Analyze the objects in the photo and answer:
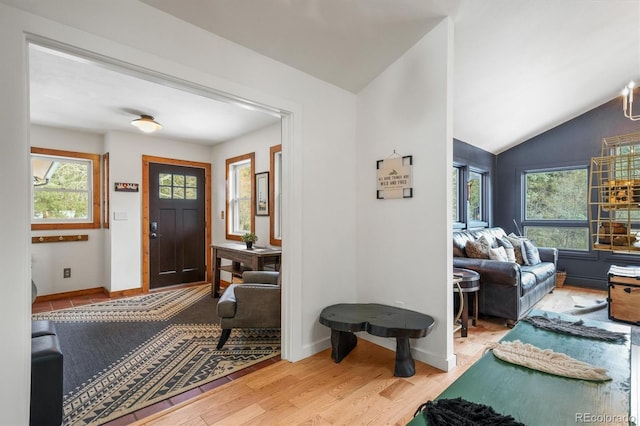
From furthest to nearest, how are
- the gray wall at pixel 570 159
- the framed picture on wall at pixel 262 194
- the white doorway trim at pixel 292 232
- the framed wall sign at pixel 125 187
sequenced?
1. the gray wall at pixel 570 159
2. the framed wall sign at pixel 125 187
3. the framed picture on wall at pixel 262 194
4. the white doorway trim at pixel 292 232

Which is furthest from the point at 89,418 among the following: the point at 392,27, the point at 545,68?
the point at 545,68

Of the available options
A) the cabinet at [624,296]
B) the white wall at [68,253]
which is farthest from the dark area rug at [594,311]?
the white wall at [68,253]

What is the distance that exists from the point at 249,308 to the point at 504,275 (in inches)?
103

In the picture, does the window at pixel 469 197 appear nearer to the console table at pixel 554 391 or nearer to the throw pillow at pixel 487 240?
the throw pillow at pixel 487 240

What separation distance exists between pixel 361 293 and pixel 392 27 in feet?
7.43

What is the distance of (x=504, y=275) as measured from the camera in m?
3.32

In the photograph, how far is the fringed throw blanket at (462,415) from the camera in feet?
3.15

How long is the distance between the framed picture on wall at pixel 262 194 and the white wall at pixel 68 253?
2461mm

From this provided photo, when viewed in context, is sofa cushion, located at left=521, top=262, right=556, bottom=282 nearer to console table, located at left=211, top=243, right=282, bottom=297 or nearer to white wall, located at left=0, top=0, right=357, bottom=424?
white wall, located at left=0, top=0, right=357, bottom=424

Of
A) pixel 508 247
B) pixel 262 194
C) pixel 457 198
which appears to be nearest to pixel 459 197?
pixel 457 198

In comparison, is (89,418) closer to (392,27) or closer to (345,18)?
(345,18)

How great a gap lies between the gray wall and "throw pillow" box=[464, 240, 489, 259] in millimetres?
2569

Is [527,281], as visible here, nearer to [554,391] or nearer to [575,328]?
[575,328]

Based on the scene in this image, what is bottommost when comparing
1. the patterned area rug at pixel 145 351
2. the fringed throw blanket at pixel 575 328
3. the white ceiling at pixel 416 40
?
the patterned area rug at pixel 145 351
